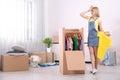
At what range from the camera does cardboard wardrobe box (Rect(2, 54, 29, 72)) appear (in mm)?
4223

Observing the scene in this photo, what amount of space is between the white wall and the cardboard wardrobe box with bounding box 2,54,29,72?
6.17 feet

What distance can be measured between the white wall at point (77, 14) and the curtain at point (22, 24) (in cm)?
43

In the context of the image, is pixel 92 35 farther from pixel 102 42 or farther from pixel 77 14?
pixel 77 14

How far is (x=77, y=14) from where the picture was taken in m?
6.03

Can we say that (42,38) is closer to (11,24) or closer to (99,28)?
(11,24)

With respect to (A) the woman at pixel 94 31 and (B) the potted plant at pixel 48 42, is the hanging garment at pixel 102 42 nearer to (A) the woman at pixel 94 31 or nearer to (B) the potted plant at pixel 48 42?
(A) the woman at pixel 94 31

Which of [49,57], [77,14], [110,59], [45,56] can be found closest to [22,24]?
[45,56]

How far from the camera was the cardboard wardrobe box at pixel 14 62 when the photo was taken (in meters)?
4.22

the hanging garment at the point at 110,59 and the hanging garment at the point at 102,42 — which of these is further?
the hanging garment at the point at 110,59

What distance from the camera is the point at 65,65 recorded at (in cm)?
386

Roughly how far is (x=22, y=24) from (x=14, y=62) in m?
1.23

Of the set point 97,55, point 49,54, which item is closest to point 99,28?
point 97,55

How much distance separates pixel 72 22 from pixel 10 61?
2.47m

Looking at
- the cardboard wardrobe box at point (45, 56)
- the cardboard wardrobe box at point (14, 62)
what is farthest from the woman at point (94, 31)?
the cardboard wardrobe box at point (45, 56)
